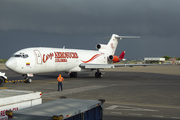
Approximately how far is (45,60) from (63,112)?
20.1 m

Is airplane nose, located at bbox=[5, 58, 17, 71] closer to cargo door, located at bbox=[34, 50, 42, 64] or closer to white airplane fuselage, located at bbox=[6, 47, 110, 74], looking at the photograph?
white airplane fuselage, located at bbox=[6, 47, 110, 74]

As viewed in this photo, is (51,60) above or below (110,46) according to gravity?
below

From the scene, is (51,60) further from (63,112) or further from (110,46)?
(63,112)

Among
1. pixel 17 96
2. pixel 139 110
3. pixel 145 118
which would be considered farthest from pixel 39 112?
pixel 139 110

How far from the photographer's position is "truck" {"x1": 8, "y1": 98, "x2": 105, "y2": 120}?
14.0ft

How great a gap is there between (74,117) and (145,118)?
469cm

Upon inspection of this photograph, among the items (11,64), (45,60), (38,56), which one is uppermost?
(38,56)

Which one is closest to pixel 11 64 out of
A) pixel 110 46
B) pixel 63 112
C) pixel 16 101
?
pixel 16 101

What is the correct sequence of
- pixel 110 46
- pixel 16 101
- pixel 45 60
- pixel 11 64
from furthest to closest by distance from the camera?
pixel 110 46, pixel 45 60, pixel 11 64, pixel 16 101

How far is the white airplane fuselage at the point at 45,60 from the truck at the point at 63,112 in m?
17.7

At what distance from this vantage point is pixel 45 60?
24156 mm

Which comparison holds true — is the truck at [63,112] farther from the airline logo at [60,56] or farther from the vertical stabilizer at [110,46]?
the vertical stabilizer at [110,46]

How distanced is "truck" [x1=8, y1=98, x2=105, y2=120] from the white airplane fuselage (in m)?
17.7

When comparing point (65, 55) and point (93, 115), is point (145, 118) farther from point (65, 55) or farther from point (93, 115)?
point (65, 55)
